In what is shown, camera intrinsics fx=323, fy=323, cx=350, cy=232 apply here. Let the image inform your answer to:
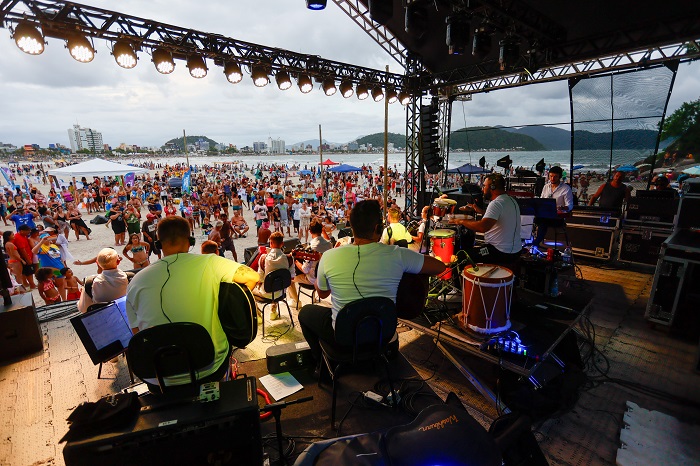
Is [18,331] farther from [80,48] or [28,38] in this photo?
[80,48]

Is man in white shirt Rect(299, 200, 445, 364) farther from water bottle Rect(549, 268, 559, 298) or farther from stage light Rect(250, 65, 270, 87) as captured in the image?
stage light Rect(250, 65, 270, 87)

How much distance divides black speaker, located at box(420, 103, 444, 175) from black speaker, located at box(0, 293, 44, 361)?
9.81 meters

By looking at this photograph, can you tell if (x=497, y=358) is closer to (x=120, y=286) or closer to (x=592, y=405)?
(x=592, y=405)

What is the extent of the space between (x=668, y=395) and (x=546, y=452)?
5.90ft

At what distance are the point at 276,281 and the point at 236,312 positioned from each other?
2.65 meters

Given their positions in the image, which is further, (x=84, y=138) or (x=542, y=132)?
(x=84, y=138)

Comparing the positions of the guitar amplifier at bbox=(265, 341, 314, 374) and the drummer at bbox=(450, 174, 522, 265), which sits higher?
the drummer at bbox=(450, 174, 522, 265)

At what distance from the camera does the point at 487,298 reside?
3322mm

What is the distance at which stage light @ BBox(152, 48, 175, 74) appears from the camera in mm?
6652

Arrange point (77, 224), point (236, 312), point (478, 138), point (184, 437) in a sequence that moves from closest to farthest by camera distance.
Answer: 1. point (184, 437)
2. point (236, 312)
3. point (77, 224)
4. point (478, 138)

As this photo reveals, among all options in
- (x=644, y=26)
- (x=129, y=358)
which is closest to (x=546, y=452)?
(x=129, y=358)

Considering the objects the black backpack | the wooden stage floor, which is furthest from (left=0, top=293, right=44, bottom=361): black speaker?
the black backpack

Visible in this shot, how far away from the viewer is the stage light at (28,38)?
205 inches

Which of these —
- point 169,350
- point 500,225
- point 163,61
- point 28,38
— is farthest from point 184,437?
point 163,61
